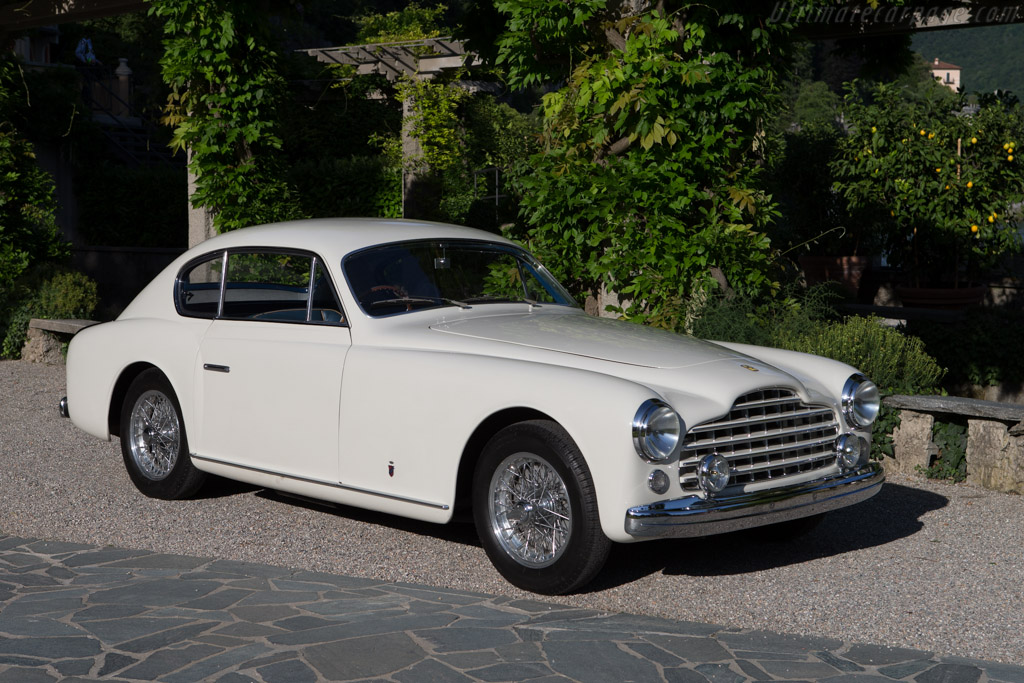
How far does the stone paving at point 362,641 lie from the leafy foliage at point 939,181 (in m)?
10.5

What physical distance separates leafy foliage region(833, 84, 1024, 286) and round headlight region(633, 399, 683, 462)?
33.2 ft

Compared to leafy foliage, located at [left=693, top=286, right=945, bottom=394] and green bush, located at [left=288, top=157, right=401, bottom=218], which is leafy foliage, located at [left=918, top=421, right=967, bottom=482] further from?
green bush, located at [left=288, top=157, right=401, bottom=218]

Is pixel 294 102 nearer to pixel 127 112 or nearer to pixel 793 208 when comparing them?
pixel 127 112

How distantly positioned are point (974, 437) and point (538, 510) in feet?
11.1

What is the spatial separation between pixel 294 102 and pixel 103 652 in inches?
884

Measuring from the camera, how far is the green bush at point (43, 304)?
12508 millimetres

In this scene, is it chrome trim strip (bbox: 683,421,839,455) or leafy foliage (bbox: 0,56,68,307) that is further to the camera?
leafy foliage (bbox: 0,56,68,307)

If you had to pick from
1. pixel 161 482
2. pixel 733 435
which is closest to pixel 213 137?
pixel 161 482

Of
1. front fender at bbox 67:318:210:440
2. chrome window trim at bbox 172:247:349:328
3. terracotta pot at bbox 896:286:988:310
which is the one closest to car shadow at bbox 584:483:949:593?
chrome window trim at bbox 172:247:349:328

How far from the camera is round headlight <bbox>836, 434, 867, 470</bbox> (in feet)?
17.0

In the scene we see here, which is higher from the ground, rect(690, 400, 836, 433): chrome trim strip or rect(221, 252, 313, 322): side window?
rect(221, 252, 313, 322): side window

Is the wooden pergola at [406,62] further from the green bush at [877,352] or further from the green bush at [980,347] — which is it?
the green bush at [877,352]

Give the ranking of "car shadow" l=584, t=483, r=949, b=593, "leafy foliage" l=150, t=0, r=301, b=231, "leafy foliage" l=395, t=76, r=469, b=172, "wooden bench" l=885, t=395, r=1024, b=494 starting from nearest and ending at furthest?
"car shadow" l=584, t=483, r=949, b=593, "wooden bench" l=885, t=395, r=1024, b=494, "leafy foliage" l=150, t=0, r=301, b=231, "leafy foliage" l=395, t=76, r=469, b=172

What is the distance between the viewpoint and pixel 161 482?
6.46 meters
